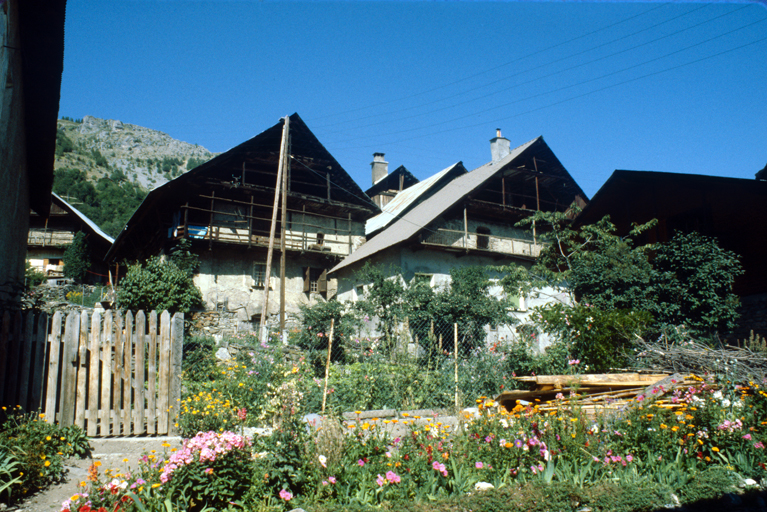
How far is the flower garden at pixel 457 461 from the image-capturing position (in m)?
3.95

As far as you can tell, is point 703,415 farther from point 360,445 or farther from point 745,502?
point 360,445

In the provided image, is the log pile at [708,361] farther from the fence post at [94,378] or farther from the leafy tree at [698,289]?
the fence post at [94,378]

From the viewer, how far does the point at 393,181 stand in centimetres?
3372

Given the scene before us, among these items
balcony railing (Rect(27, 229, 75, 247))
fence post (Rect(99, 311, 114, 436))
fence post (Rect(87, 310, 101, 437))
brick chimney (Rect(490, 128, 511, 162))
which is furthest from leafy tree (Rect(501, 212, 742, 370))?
balcony railing (Rect(27, 229, 75, 247))

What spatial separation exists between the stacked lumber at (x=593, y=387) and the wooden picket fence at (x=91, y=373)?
186 inches

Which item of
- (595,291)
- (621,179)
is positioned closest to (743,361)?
(595,291)

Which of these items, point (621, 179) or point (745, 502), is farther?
point (621, 179)

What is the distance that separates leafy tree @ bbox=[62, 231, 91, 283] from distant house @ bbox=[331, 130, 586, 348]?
15188mm

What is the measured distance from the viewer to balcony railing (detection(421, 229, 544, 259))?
21250mm

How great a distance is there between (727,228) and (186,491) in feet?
48.8

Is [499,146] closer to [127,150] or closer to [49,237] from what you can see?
[49,237]

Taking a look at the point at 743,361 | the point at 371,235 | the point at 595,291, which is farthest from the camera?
the point at 371,235

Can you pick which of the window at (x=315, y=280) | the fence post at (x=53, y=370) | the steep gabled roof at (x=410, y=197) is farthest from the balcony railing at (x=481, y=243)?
the fence post at (x=53, y=370)

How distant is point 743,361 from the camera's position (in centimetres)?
750
